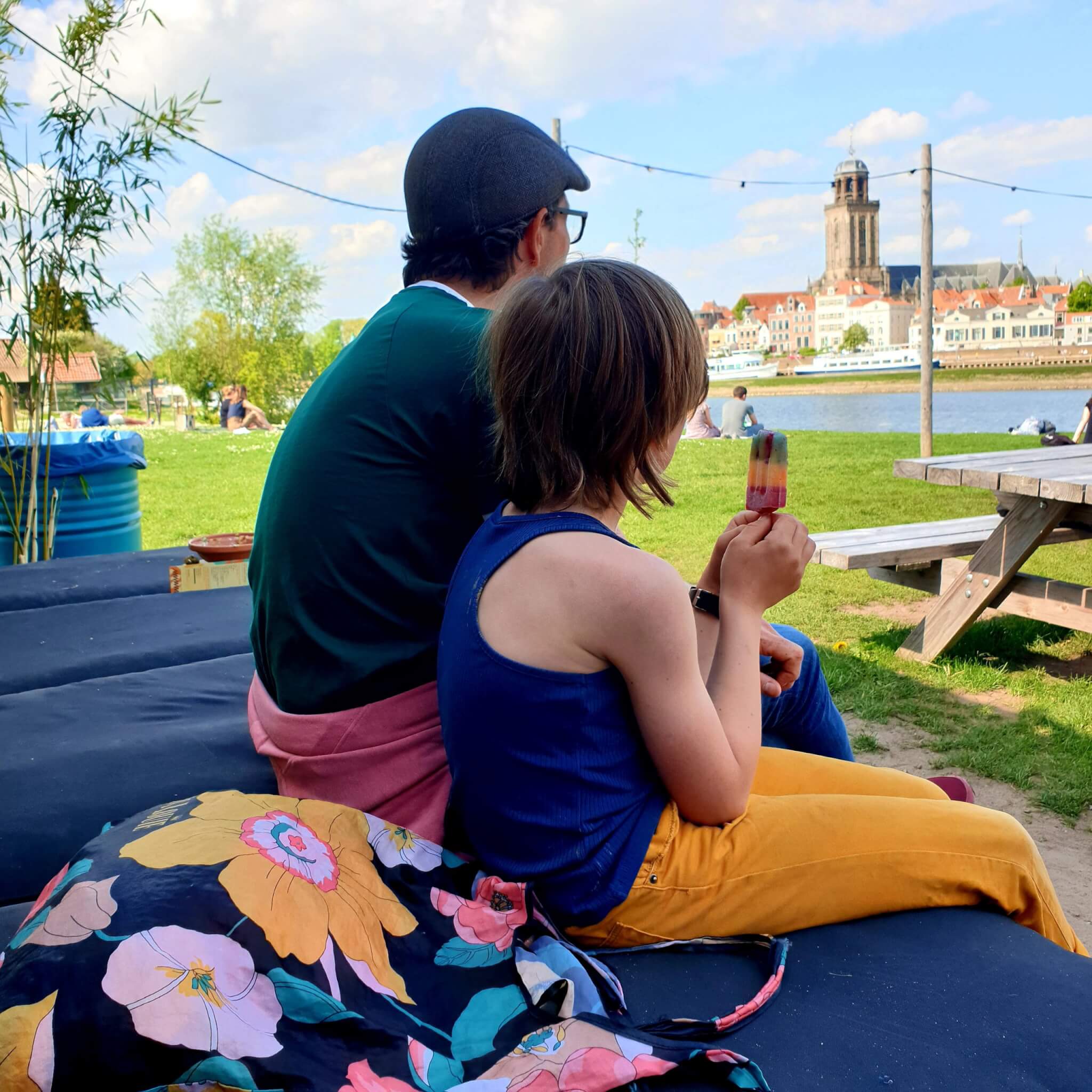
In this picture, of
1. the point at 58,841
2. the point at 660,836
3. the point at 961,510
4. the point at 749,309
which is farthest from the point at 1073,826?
the point at 749,309

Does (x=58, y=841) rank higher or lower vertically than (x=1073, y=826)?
higher

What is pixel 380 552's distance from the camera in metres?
1.71

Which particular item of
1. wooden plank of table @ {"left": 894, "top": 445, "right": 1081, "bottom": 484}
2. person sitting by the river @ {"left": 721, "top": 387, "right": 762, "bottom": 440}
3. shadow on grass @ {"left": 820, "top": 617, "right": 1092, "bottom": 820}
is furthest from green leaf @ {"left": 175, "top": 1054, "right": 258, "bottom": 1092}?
person sitting by the river @ {"left": 721, "top": 387, "right": 762, "bottom": 440}

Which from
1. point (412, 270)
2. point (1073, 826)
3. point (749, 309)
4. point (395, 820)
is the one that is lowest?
point (1073, 826)

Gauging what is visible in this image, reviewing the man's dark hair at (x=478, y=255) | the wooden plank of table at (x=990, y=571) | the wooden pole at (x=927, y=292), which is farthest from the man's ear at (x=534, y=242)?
the wooden pole at (x=927, y=292)

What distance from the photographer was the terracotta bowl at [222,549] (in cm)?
412

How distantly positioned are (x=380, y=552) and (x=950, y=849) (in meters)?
1.04

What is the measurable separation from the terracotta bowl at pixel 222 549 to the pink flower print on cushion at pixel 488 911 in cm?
286

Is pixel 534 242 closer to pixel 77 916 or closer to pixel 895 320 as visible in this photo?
pixel 77 916

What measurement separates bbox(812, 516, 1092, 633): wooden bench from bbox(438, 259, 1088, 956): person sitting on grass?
115 inches

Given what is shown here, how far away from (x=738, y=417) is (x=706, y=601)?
15.5m

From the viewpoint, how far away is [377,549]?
1710 millimetres

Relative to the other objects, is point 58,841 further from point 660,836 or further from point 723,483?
point 723,483

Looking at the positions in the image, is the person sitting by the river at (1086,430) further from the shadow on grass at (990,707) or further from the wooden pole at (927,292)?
the shadow on grass at (990,707)
